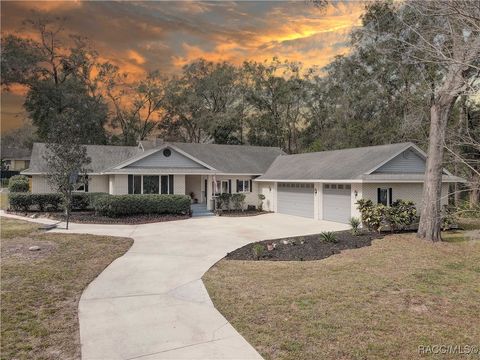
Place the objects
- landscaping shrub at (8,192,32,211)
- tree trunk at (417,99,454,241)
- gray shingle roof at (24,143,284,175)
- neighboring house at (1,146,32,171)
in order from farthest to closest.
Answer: neighboring house at (1,146,32,171) → gray shingle roof at (24,143,284,175) → landscaping shrub at (8,192,32,211) → tree trunk at (417,99,454,241)

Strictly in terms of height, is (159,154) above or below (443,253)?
above

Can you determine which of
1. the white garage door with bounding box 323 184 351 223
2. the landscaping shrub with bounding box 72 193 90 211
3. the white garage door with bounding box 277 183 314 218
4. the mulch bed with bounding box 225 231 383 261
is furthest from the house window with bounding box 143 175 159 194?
the mulch bed with bounding box 225 231 383 261

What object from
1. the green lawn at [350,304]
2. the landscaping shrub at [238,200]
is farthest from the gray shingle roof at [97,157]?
the green lawn at [350,304]

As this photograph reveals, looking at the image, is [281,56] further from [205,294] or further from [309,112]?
[205,294]

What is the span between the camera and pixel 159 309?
694cm

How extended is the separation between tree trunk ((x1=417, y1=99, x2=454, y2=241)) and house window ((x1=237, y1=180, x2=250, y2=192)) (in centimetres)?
1543

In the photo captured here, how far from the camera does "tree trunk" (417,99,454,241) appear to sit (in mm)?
15172

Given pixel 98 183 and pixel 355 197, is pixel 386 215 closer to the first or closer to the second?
pixel 355 197

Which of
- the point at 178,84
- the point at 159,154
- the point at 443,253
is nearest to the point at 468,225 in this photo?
the point at 443,253

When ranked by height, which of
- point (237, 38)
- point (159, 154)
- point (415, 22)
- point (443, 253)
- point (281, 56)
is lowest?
point (443, 253)

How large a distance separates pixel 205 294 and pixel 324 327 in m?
2.88

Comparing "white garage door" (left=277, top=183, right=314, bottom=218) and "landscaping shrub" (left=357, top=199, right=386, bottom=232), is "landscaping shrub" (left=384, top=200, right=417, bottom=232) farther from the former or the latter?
"white garage door" (left=277, top=183, right=314, bottom=218)

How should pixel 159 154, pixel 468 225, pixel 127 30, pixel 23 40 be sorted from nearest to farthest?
pixel 468 225
pixel 127 30
pixel 159 154
pixel 23 40

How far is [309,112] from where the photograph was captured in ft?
161
